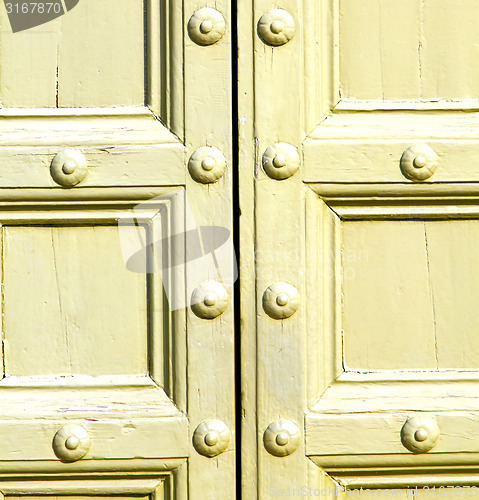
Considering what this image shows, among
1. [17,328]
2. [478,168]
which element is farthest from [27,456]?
[478,168]

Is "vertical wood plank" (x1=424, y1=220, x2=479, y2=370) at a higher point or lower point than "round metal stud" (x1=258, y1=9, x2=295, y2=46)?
lower

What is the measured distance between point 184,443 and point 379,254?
365mm

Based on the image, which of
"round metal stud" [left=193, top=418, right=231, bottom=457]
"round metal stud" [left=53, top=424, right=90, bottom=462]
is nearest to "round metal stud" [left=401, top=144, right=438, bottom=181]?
"round metal stud" [left=193, top=418, right=231, bottom=457]

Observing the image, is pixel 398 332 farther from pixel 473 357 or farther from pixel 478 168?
pixel 478 168

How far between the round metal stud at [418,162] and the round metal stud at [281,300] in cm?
22

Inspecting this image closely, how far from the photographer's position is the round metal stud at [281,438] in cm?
76

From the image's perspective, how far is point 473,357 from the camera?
31.0 inches

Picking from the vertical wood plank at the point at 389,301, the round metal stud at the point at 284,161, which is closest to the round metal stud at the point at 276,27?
the round metal stud at the point at 284,161

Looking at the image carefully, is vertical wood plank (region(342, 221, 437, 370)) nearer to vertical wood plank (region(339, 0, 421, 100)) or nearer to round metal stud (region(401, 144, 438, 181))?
round metal stud (region(401, 144, 438, 181))

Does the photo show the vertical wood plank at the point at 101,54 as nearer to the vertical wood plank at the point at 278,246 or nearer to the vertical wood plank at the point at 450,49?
the vertical wood plank at the point at 278,246

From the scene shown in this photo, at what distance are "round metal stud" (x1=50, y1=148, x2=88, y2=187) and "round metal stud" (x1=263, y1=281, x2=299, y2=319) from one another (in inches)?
11.6

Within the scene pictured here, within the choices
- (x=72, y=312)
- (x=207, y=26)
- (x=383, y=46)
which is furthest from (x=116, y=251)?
(x=383, y=46)

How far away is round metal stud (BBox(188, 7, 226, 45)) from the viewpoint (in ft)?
2.52

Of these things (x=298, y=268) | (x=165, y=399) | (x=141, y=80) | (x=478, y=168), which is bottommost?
(x=165, y=399)
